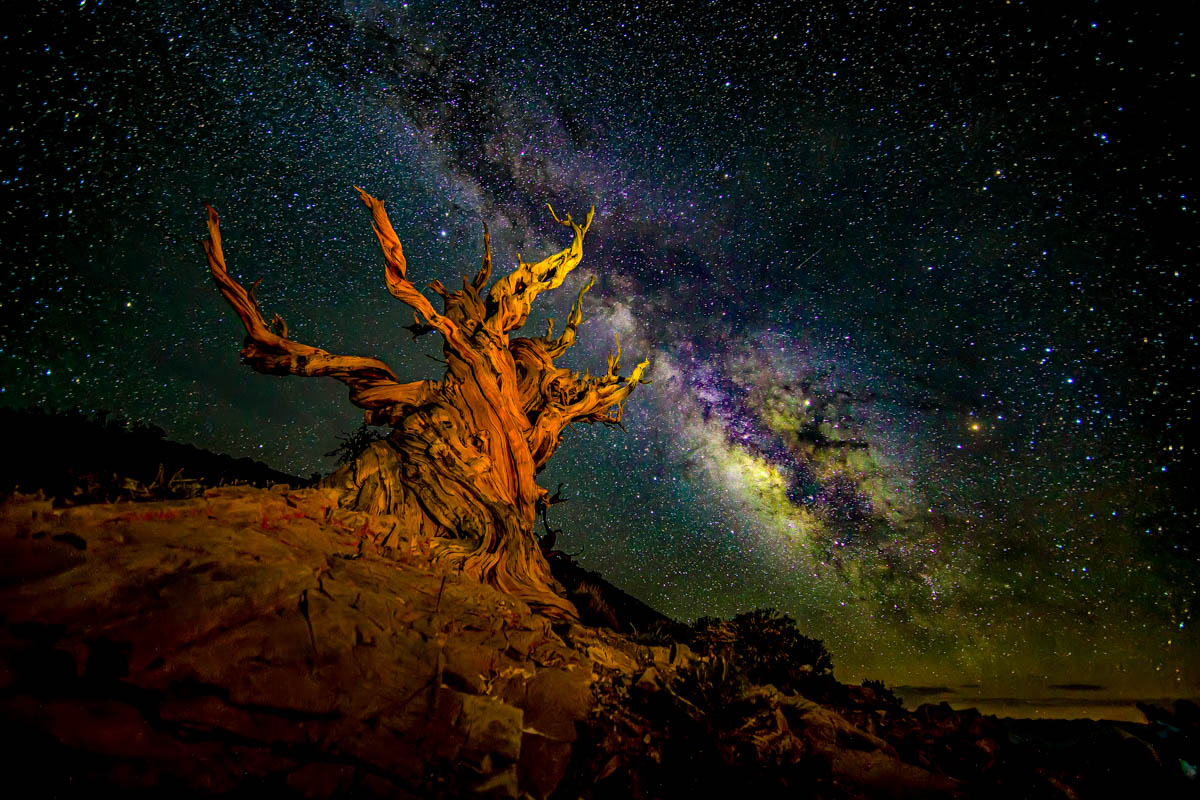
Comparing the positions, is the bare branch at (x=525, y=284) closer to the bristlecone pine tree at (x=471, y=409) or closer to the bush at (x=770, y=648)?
the bristlecone pine tree at (x=471, y=409)

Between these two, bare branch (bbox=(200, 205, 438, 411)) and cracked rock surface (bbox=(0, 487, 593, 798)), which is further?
bare branch (bbox=(200, 205, 438, 411))

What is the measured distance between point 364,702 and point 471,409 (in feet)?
18.5

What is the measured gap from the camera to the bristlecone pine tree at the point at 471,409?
6707mm

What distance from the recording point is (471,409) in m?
8.45

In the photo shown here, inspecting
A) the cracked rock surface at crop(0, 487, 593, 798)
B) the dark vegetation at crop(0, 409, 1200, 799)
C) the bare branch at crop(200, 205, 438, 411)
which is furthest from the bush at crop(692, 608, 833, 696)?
the bare branch at crop(200, 205, 438, 411)

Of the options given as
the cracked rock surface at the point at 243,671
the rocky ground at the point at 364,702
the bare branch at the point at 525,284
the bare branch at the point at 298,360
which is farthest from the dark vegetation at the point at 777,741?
the bare branch at the point at 525,284

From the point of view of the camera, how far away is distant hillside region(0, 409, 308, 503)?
164 inches

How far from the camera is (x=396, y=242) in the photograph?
8266mm

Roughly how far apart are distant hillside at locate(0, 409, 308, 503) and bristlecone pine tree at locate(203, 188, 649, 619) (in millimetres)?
1940

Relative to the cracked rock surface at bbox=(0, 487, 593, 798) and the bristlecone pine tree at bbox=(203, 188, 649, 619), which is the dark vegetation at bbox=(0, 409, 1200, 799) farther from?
the bristlecone pine tree at bbox=(203, 188, 649, 619)

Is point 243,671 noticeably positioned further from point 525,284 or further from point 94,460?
point 94,460

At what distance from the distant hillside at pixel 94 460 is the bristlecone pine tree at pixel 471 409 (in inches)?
76.4

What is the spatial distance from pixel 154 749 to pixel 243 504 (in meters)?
2.68

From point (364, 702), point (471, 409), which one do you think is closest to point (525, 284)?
point (471, 409)
